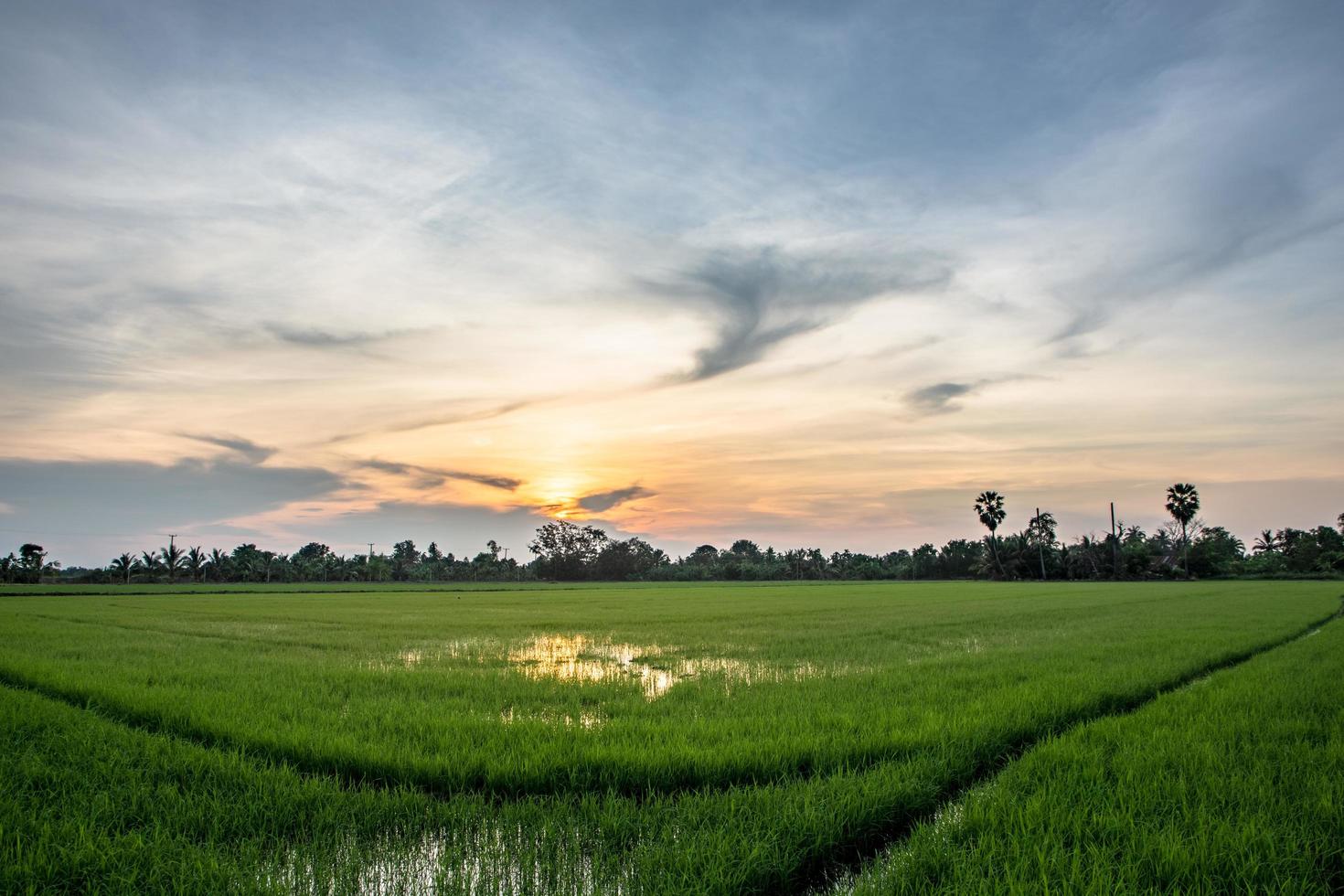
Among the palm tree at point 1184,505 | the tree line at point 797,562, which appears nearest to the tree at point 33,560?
the tree line at point 797,562

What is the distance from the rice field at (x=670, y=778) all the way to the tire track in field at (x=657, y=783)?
3cm

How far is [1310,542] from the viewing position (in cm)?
8125

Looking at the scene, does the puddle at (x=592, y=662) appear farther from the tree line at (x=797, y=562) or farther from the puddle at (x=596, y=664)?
the tree line at (x=797, y=562)

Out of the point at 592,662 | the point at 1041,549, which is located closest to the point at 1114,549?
the point at 1041,549

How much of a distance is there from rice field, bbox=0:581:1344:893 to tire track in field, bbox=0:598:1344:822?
0.03 metres

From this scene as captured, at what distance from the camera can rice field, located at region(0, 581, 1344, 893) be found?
11.9 feet

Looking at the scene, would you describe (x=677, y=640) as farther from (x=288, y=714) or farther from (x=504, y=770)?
(x=504, y=770)

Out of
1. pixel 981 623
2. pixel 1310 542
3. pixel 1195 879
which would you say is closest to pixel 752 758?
pixel 1195 879

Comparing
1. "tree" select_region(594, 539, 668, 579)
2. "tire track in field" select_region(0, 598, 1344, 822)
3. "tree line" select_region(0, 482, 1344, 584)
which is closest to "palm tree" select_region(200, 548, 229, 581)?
"tree line" select_region(0, 482, 1344, 584)

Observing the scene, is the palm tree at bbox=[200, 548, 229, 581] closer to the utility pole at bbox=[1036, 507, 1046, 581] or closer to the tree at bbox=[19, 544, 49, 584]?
the tree at bbox=[19, 544, 49, 584]

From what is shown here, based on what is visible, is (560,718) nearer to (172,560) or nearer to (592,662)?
(592,662)

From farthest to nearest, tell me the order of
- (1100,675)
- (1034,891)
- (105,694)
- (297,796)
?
(1100,675) < (105,694) < (297,796) < (1034,891)

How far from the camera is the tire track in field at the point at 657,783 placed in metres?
4.18

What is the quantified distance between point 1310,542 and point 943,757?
347ft
